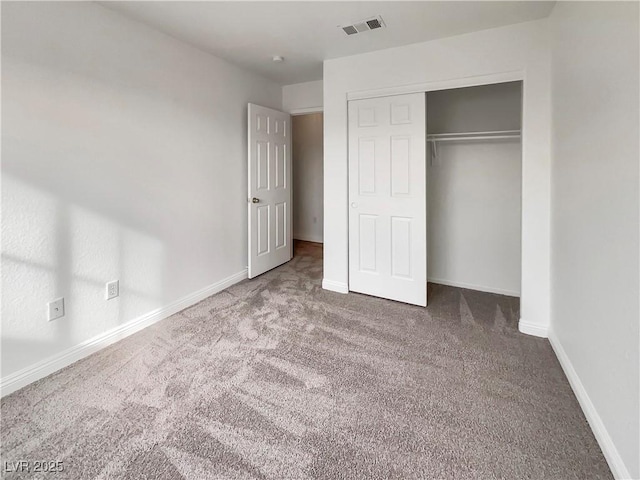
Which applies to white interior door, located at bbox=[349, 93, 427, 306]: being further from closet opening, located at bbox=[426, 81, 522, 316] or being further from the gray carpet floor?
the gray carpet floor

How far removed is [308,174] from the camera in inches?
235

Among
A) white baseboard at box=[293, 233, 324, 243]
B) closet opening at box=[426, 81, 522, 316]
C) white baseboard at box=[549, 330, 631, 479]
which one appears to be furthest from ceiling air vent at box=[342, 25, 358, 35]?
white baseboard at box=[293, 233, 324, 243]

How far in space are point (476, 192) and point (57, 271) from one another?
3622 mm

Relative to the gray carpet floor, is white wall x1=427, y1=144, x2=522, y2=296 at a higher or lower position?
higher

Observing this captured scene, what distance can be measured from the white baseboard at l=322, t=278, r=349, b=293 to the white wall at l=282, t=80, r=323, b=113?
7.04ft

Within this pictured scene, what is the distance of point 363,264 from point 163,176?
2025 mm

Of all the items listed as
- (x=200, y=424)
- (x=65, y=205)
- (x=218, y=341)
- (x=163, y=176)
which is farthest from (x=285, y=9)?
(x=200, y=424)

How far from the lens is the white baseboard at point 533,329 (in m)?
2.39

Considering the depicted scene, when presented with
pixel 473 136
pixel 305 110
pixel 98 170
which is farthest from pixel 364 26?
pixel 98 170

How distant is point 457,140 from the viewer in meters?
3.28

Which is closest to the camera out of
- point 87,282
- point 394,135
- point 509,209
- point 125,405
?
point 125,405

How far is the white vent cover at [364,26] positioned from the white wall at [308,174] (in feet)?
10.4

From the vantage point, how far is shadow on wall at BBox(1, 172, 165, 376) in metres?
1.78

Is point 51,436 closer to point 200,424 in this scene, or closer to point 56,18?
point 200,424
